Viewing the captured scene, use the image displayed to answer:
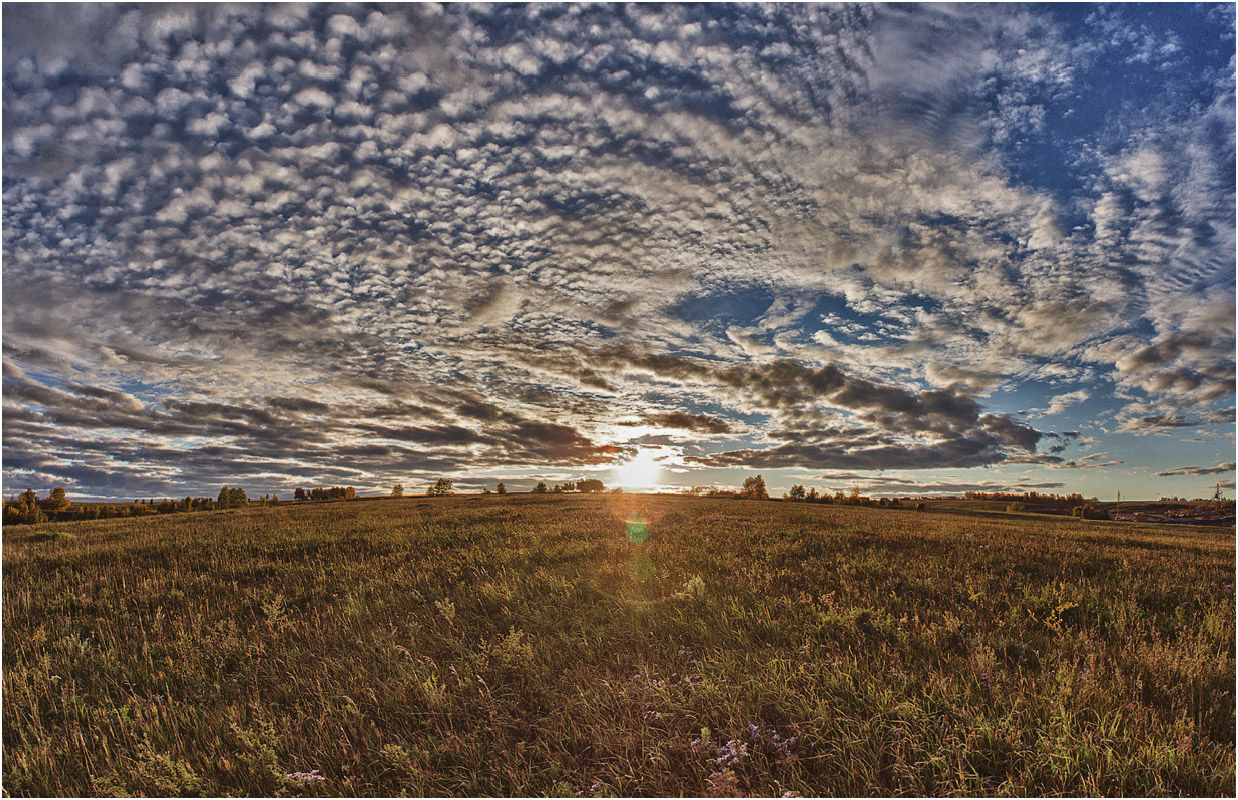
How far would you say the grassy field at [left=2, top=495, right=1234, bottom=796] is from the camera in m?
3.12

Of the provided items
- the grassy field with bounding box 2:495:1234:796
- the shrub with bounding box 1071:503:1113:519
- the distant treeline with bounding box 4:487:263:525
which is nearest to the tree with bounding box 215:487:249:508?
the distant treeline with bounding box 4:487:263:525

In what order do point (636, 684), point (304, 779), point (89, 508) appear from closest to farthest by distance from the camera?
point (304, 779), point (636, 684), point (89, 508)

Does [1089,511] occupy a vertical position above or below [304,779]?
below

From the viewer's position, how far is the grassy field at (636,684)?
10.2ft

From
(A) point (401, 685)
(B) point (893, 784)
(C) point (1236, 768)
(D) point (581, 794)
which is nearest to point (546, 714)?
(D) point (581, 794)

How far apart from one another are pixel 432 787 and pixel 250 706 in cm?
231

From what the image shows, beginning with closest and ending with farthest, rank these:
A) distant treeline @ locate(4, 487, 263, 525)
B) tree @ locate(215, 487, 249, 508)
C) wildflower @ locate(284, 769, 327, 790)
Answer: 1. wildflower @ locate(284, 769, 327, 790)
2. distant treeline @ locate(4, 487, 263, 525)
3. tree @ locate(215, 487, 249, 508)

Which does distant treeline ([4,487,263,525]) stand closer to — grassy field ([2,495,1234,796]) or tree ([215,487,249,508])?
tree ([215,487,249,508])

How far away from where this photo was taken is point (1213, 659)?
177 inches

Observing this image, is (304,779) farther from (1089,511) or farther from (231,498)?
(1089,511)

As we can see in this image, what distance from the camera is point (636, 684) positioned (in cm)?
405

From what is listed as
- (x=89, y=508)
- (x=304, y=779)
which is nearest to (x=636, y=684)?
(x=304, y=779)

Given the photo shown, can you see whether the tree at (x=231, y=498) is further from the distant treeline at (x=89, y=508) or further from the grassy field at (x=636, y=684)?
the grassy field at (x=636, y=684)

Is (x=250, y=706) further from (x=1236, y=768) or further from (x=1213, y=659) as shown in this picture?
(x=1213, y=659)
